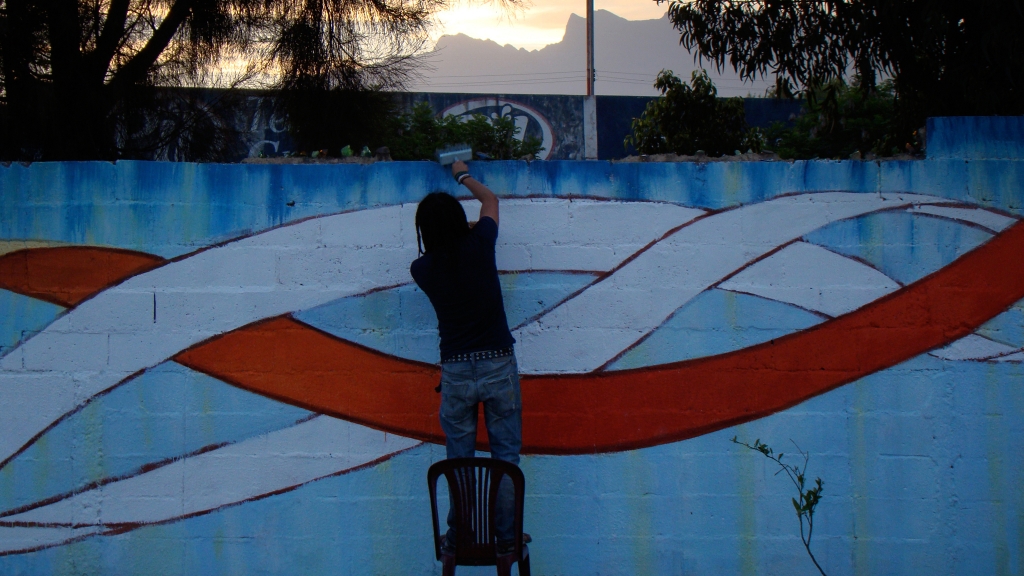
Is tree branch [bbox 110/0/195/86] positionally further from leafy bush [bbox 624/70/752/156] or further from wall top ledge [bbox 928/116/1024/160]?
leafy bush [bbox 624/70/752/156]

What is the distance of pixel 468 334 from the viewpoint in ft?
10.1

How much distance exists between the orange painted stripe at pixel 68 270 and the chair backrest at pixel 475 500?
1.65 meters

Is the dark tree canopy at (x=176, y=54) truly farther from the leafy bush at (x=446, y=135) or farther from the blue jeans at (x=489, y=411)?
the leafy bush at (x=446, y=135)

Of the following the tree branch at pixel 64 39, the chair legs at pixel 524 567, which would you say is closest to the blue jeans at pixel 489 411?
the chair legs at pixel 524 567

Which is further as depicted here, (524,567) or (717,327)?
(717,327)

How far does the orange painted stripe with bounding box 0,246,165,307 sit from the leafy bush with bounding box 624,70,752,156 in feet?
18.4

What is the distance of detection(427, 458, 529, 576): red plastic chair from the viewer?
2803 millimetres

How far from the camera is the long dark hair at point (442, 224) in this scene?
3066 millimetres

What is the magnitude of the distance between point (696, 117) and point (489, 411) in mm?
5980

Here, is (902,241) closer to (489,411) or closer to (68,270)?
(489,411)

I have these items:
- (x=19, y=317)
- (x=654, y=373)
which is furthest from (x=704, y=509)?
(x=19, y=317)

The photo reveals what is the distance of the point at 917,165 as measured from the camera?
11.4ft

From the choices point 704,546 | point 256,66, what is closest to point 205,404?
point 704,546

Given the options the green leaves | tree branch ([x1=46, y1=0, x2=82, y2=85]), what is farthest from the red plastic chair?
tree branch ([x1=46, y1=0, x2=82, y2=85])
